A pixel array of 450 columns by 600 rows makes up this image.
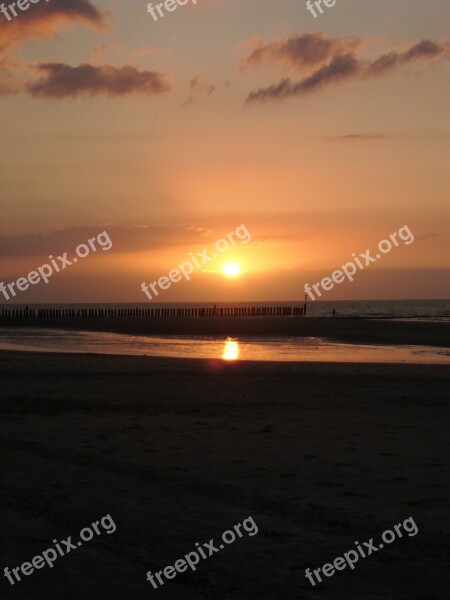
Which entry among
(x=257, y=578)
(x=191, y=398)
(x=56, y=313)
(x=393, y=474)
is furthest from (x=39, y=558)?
Answer: (x=56, y=313)

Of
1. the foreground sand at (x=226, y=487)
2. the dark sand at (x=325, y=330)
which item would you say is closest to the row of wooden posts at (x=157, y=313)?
the dark sand at (x=325, y=330)

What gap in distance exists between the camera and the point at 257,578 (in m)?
6.55

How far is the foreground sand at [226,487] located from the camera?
6.57m

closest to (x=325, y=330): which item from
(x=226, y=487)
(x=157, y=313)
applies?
(x=226, y=487)

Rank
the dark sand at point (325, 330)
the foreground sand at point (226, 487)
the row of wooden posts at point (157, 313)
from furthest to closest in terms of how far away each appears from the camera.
Result: the row of wooden posts at point (157, 313)
the dark sand at point (325, 330)
the foreground sand at point (226, 487)

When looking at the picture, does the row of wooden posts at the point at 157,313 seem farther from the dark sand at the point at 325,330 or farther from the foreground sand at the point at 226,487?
the foreground sand at the point at 226,487

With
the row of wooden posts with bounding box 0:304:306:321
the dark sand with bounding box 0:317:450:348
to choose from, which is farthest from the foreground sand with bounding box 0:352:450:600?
the row of wooden posts with bounding box 0:304:306:321

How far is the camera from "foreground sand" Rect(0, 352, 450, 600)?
6574 mm

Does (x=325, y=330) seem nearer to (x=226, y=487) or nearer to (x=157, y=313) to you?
(x=226, y=487)

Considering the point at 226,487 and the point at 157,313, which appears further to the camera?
the point at 157,313

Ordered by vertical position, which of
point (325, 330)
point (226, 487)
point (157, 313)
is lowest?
point (325, 330)

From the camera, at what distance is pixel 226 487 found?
31.1 ft

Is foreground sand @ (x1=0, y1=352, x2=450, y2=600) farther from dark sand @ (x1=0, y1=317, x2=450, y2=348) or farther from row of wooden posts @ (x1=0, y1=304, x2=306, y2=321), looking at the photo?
row of wooden posts @ (x1=0, y1=304, x2=306, y2=321)

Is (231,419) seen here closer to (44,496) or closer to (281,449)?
(281,449)
